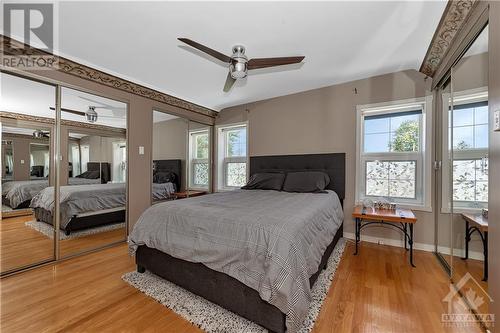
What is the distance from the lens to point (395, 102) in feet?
9.63

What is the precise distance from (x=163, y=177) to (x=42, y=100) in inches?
73.1

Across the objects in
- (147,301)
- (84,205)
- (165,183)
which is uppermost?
(165,183)

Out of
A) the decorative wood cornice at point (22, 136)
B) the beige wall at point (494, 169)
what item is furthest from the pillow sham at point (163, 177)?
the beige wall at point (494, 169)

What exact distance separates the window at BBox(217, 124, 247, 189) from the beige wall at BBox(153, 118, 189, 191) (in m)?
0.82

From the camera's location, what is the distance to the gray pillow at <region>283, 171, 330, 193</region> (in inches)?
119

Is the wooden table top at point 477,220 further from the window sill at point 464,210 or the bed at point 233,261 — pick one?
the bed at point 233,261

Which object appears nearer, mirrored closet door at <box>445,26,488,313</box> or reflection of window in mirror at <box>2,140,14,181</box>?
mirrored closet door at <box>445,26,488,313</box>

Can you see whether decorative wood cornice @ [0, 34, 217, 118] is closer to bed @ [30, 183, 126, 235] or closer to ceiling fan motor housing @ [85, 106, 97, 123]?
ceiling fan motor housing @ [85, 106, 97, 123]

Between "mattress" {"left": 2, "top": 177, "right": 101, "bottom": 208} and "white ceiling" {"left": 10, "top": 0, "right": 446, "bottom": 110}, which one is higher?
"white ceiling" {"left": 10, "top": 0, "right": 446, "bottom": 110}

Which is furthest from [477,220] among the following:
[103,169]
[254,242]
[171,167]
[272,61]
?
[103,169]

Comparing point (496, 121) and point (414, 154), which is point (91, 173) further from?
point (414, 154)

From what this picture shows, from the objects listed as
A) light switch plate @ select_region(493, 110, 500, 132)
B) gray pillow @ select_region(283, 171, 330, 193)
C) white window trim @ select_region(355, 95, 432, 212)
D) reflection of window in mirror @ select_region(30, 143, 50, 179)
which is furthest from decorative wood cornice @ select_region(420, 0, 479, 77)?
reflection of window in mirror @ select_region(30, 143, 50, 179)

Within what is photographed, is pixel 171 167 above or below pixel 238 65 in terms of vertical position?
below

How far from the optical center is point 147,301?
5.63 ft
